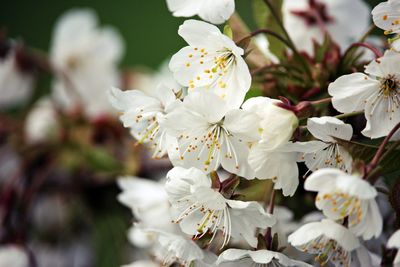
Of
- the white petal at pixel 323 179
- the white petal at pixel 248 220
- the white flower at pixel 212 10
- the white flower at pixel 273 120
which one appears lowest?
the white petal at pixel 248 220

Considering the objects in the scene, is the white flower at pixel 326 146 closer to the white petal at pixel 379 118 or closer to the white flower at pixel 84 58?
the white petal at pixel 379 118

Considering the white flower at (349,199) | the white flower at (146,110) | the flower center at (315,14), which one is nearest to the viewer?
the white flower at (349,199)

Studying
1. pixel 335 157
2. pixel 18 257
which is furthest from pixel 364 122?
pixel 18 257

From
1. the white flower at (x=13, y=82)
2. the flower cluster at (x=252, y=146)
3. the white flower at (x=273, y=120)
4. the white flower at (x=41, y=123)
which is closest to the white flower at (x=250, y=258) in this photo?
the flower cluster at (x=252, y=146)

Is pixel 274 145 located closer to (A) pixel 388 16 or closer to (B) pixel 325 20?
(A) pixel 388 16

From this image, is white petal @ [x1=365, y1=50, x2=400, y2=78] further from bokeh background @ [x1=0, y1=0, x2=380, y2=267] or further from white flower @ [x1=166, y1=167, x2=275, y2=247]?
bokeh background @ [x1=0, y1=0, x2=380, y2=267]
